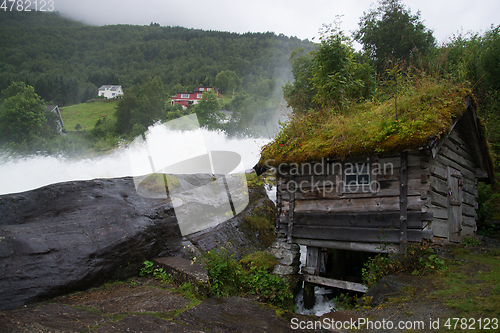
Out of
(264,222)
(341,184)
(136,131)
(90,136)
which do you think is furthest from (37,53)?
(341,184)

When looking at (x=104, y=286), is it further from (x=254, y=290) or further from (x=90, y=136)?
(x=90, y=136)

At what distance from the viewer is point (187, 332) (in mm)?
3596

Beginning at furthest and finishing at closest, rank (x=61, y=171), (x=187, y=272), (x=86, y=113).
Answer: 1. (x=86, y=113)
2. (x=61, y=171)
3. (x=187, y=272)

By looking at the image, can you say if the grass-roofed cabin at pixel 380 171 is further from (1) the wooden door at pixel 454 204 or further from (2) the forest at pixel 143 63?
(2) the forest at pixel 143 63

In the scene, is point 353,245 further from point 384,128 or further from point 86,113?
point 86,113

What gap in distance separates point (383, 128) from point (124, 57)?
80.5 metres

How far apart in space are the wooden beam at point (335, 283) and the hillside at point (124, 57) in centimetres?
4270

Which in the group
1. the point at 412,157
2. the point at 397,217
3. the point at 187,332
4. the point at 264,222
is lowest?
the point at 264,222

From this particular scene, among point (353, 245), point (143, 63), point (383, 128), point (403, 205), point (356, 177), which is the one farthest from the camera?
point (143, 63)


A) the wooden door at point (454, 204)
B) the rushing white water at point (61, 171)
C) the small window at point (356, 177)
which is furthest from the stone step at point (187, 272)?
the wooden door at point (454, 204)

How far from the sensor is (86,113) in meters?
50.6

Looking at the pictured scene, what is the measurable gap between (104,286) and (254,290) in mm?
3568

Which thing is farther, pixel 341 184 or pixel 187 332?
pixel 341 184

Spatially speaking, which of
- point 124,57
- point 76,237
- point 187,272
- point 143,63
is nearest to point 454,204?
point 187,272
